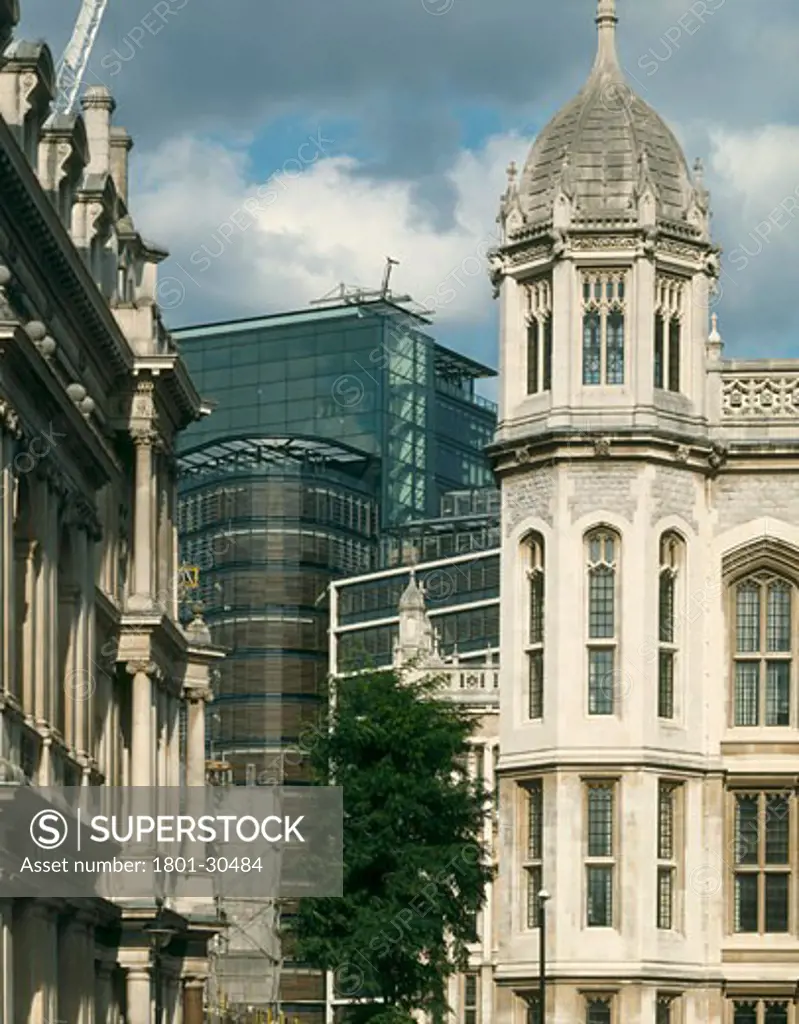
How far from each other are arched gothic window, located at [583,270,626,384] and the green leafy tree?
1147 cm

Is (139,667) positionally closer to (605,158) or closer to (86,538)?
(86,538)

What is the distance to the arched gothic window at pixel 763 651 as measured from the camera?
7756cm

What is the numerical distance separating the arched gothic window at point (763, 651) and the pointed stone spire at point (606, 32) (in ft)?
43.9

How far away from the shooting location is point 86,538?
256 feet

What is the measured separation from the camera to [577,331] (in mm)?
76938

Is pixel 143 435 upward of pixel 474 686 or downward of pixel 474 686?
upward

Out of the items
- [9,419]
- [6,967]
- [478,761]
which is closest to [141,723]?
[6,967]

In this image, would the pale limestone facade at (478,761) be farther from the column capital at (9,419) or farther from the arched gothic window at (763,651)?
the column capital at (9,419)

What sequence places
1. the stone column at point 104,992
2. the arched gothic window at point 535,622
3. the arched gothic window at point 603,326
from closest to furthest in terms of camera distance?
the arched gothic window at point 603,326
the arched gothic window at point 535,622
the stone column at point 104,992

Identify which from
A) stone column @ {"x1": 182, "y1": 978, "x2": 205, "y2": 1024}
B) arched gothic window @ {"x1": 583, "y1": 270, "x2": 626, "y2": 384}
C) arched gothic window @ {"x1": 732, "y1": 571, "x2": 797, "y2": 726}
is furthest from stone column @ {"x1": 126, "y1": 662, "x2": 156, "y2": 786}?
arched gothic window @ {"x1": 732, "y1": 571, "x2": 797, "y2": 726}

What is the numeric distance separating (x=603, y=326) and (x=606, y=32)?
820 cm

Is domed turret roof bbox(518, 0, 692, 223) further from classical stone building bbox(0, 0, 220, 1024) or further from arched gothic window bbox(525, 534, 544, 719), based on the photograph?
classical stone building bbox(0, 0, 220, 1024)

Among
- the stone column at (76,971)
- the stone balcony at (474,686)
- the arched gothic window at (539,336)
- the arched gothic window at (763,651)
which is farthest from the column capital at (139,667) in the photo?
the arched gothic window at (763,651)

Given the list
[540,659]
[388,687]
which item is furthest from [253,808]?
[540,659]
